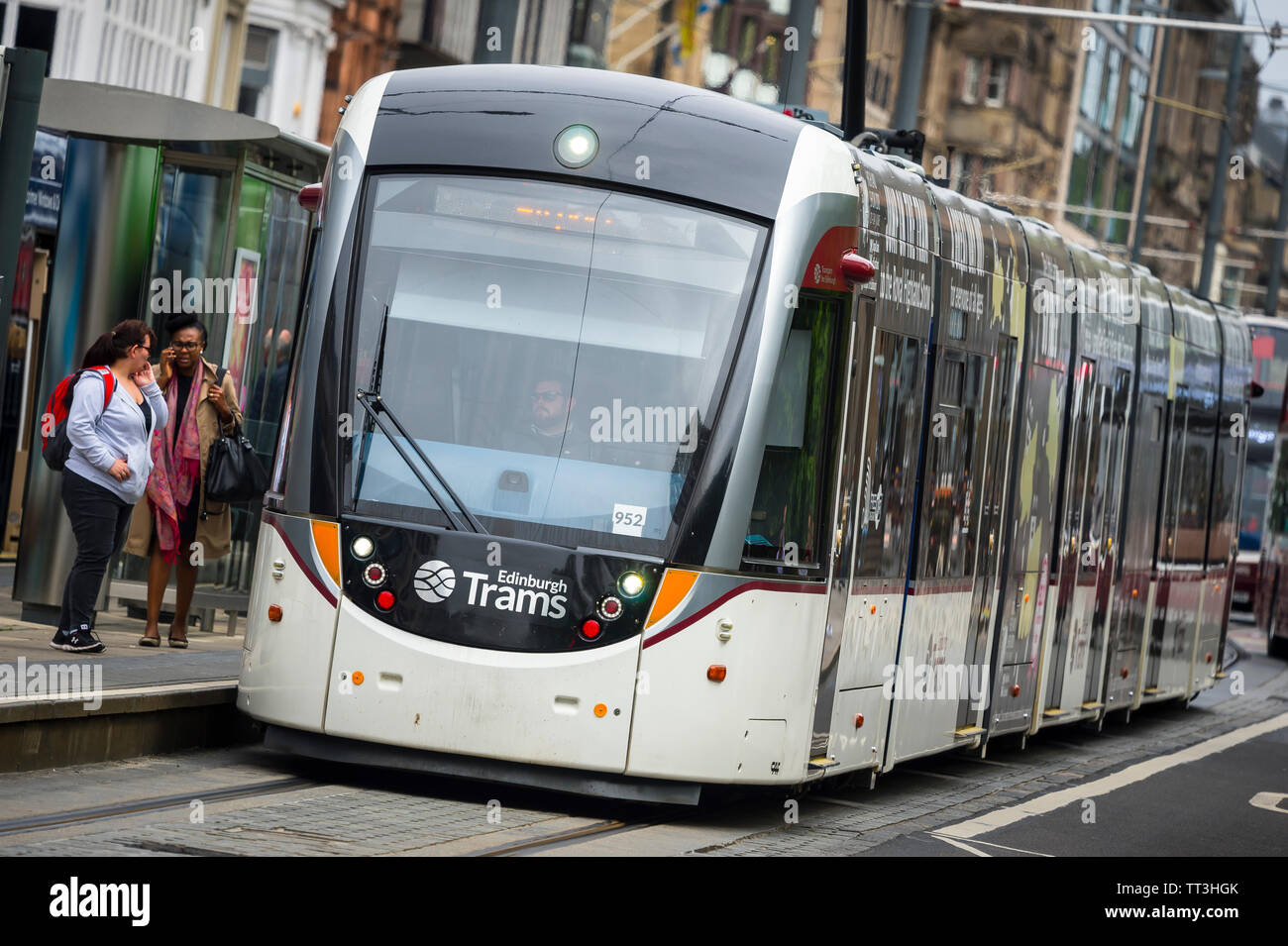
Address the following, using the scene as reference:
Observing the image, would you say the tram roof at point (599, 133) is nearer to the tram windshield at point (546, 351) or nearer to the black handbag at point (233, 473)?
the tram windshield at point (546, 351)

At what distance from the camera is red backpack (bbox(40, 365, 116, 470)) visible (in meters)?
11.6

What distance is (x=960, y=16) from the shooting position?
63062mm

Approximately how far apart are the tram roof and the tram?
0.01 metres

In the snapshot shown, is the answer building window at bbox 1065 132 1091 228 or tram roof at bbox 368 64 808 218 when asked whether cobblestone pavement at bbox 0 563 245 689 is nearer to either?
tram roof at bbox 368 64 808 218

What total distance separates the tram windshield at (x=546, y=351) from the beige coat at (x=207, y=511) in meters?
2.90

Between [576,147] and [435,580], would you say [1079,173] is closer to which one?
[576,147]

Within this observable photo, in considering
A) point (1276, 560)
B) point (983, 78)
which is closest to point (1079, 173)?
Result: point (983, 78)

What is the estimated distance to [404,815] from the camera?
368 inches

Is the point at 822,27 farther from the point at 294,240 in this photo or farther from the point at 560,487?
the point at 560,487

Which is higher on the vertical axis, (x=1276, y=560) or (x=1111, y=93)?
(x=1111, y=93)

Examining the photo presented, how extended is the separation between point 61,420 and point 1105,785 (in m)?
6.38

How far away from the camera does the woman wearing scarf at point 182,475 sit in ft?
41.5

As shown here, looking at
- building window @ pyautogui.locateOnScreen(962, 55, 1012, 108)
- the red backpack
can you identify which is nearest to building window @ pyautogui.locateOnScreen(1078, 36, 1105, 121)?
building window @ pyautogui.locateOnScreen(962, 55, 1012, 108)
